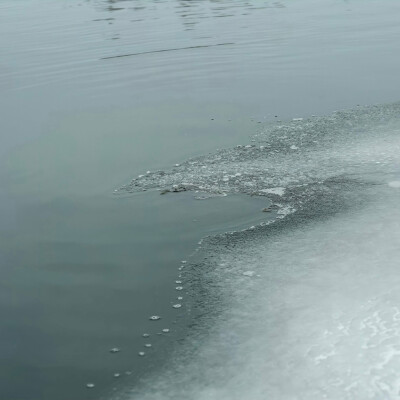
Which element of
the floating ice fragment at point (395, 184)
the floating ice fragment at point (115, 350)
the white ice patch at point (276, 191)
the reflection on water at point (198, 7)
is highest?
the reflection on water at point (198, 7)

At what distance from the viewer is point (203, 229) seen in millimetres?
7961

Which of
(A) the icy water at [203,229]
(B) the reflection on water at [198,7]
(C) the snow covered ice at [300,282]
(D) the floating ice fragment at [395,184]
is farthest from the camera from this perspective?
(B) the reflection on water at [198,7]

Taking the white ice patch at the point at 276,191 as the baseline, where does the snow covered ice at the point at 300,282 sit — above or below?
below

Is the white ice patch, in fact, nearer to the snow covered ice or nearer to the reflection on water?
the snow covered ice

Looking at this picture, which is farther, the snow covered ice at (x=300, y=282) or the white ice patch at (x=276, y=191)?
the white ice patch at (x=276, y=191)

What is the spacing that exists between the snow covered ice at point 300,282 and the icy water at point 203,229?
0.02m

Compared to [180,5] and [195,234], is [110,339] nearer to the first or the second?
[195,234]

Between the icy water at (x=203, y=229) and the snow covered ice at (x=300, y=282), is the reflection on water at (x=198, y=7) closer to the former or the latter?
the icy water at (x=203, y=229)

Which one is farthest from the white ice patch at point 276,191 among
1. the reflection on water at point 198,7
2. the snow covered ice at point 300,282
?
the reflection on water at point 198,7

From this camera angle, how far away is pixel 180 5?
2572 centimetres

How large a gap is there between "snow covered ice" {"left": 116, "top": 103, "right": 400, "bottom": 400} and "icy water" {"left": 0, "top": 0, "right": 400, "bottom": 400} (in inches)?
0.8

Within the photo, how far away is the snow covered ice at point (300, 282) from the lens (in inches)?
210

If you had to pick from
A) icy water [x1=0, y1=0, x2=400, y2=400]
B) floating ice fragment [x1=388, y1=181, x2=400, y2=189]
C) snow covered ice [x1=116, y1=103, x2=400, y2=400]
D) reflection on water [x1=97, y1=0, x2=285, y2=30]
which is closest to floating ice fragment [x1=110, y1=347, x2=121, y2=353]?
icy water [x1=0, y1=0, x2=400, y2=400]

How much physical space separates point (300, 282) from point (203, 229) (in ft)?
5.29
